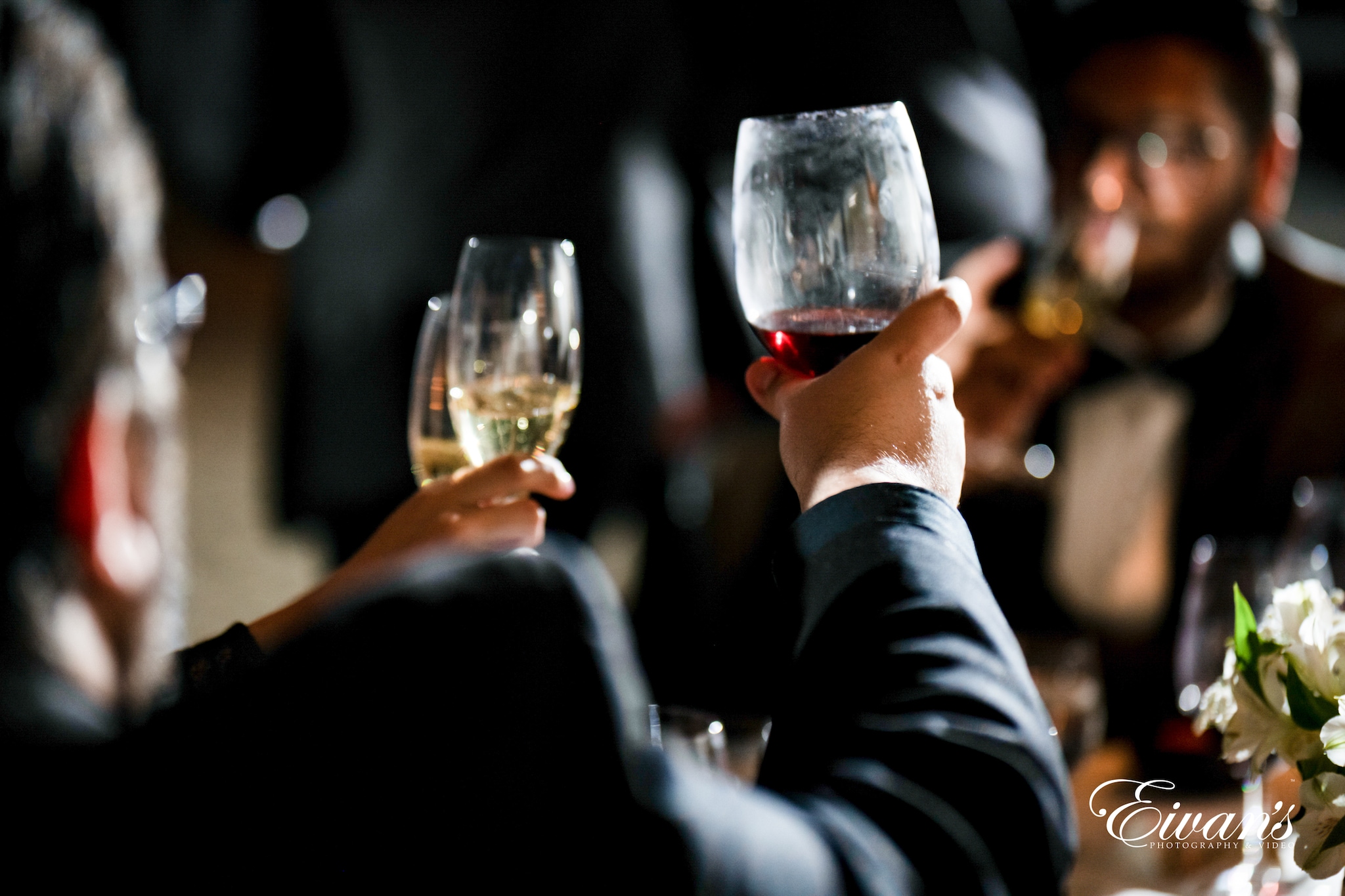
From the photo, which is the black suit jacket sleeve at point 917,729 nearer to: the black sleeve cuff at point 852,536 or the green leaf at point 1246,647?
the black sleeve cuff at point 852,536

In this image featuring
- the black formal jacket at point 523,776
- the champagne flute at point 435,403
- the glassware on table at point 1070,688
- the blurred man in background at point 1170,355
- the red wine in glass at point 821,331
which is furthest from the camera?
the blurred man in background at point 1170,355

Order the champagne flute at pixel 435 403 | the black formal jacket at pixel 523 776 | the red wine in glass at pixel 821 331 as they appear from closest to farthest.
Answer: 1. the black formal jacket at pixel 523 776
2. the red wine in glass at pixel 821 331
3. the champagne flute at pixel 435 403

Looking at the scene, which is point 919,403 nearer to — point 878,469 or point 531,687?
point 878,469

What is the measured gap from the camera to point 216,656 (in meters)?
0.77

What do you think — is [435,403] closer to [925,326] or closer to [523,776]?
[925,326]

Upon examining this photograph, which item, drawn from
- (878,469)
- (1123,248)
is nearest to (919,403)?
(878,469)

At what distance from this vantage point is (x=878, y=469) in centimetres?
59

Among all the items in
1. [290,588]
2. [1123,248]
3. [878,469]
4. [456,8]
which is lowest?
[290,588]

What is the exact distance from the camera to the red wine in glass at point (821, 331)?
712mm

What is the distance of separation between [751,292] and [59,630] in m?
0.77

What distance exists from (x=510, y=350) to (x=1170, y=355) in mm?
1719

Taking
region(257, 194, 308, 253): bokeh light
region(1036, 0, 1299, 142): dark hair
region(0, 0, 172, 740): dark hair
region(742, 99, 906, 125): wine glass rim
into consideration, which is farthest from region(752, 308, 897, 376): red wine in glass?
region(257, 194, 308, 253): bokeh light

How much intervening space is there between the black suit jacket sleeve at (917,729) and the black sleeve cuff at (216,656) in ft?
1.29

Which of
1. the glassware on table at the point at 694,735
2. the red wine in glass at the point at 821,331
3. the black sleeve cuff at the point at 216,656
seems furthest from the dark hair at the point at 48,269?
the red wine in glass at the point at 821,331
